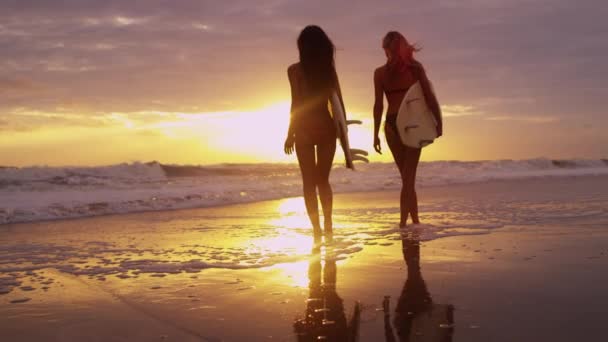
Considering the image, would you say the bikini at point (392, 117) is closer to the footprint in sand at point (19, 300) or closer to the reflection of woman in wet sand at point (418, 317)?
the reflection of woman in wet sand at point (418, 317)

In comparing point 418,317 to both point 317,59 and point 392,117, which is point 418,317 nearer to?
point 317,59

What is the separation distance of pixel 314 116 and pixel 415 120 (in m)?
1.36

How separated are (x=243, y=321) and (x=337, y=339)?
1.74 ft

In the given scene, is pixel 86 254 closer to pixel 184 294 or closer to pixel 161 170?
pixel 184 294

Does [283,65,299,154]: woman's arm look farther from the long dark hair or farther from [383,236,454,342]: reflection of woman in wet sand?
[383,236,454,342]: reflection of woman in wet sand

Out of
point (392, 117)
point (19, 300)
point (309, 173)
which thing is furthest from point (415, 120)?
point (19, 300)

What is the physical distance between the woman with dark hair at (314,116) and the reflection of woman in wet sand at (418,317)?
230 cm

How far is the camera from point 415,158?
657 centimetres

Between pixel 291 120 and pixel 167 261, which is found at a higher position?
pixel 291 120

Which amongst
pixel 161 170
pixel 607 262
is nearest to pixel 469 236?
pixel 607 262

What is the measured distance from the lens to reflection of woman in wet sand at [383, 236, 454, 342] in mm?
2424

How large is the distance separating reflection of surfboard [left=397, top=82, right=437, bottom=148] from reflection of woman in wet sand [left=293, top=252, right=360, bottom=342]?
3127mm

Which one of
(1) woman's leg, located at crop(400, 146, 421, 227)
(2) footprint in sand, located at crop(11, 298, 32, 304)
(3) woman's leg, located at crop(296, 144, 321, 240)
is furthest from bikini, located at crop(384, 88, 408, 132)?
(2) footprint in sand, located at crop(11, 298, 32, 304)

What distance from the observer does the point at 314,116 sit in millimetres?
5680
